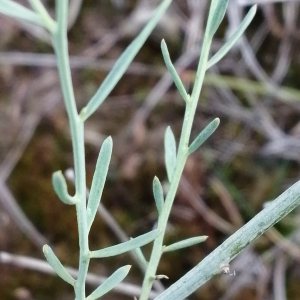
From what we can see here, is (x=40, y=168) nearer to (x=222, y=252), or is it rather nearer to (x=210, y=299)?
(x=210, y=299)

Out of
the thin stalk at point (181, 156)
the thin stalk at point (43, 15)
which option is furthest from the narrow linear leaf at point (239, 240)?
the thin stalk at point (43, 15)

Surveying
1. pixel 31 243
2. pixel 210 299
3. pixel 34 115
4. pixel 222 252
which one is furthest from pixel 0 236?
pixel 222 252

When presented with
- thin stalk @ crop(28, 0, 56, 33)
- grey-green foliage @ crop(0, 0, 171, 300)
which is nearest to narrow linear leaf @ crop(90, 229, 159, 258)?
grey-green foliage @ crop(0, 0, 171, 300)

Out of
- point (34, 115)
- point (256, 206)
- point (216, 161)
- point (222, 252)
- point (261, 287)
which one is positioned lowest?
point (222, 252)

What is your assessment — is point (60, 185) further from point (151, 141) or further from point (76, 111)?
point (151, 141)

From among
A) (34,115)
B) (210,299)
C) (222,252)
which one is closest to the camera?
(222,252)

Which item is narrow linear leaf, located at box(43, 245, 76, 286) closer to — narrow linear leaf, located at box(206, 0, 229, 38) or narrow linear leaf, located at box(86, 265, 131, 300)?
narrow linear leaf, located at box(86, 265, 131, 300)

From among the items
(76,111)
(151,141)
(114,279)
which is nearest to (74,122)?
(76,111)
